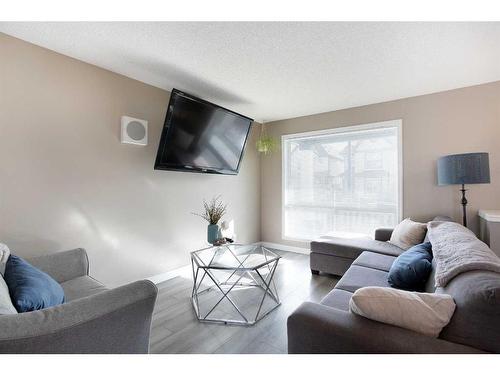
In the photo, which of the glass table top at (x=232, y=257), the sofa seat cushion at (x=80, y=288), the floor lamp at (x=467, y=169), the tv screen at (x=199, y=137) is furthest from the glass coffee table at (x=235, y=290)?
the floor lamp at (x=467, y=169)

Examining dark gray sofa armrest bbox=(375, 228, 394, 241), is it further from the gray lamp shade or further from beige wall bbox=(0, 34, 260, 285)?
beige wall bbox=(0, 34, 260, 285)

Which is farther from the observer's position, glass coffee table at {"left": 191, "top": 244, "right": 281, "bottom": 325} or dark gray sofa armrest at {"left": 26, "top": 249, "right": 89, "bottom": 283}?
glass coffee table at {"left": 191, "top": 244, "right": 281, "bottom": 325}

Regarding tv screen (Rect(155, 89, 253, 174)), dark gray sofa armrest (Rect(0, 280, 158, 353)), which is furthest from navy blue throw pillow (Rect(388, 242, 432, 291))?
tv screen (Rect(155, 89, 253, 174))

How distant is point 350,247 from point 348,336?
1.98 meters

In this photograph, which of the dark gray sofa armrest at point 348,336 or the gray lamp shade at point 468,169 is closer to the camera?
the dark gray sofa armrest at point 348,336

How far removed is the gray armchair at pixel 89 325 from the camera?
885mm

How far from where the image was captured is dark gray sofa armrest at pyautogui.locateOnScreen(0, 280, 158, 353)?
0.88 m

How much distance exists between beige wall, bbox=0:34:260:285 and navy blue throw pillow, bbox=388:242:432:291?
8.08 ft

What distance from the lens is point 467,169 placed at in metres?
2.42

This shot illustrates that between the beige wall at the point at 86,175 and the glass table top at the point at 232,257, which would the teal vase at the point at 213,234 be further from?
the beige wall at the point at 86,175

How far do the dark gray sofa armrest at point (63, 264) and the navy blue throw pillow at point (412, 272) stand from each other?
2451mm

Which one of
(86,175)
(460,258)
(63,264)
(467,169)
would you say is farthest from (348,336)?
(86,175)
